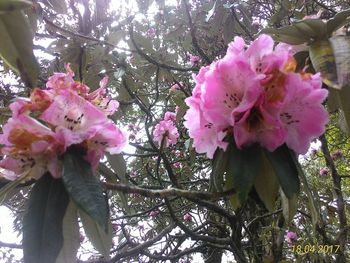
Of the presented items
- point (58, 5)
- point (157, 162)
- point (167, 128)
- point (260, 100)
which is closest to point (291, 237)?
point (167, 128)

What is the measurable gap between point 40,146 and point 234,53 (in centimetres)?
41

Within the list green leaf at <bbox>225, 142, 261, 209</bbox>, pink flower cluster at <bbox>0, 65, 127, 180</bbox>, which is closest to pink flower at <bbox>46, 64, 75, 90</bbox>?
pink flower cluster at <bbox>0, 65, 127, 180</bbox>

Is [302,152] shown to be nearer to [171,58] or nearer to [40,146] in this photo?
[40,146]

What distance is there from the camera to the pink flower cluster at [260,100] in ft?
2.51

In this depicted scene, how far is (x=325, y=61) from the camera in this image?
0.80 meters

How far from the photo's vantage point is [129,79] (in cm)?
225

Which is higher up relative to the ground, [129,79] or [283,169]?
[129,79]

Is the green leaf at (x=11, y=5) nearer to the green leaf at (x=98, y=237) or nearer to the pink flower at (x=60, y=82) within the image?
the pink flower at (x=60, y=82)

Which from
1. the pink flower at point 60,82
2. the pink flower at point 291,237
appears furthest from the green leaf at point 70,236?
the pink flower at point 291,237

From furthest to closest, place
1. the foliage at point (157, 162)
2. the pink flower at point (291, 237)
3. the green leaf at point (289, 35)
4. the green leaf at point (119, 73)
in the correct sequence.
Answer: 1. the pink flower at point (291, 237)
2. the green leaf at point (119, 73)
3. the green leaf at point (289, 35)
4. the foliage at point (157, 162)

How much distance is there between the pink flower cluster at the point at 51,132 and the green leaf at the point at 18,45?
0.06 metres

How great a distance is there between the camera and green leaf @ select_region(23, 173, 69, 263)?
2.02 ft

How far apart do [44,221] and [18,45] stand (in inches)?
11.9

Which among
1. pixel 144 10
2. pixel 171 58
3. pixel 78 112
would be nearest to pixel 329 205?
pixel 171 58
